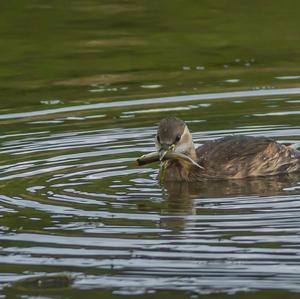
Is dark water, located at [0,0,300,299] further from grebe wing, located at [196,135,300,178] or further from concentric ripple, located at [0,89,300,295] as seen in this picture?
grebe wing, located at [196,135,300,178]

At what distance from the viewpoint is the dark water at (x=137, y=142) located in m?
8.88

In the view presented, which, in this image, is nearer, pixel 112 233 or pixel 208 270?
pixel 208 270

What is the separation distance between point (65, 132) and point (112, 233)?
→ 4133 millimetres

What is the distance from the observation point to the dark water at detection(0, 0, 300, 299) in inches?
349

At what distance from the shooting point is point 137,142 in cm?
1340

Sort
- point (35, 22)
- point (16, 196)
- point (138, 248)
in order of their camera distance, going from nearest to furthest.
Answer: point (138, 248) < point (16, 196) < point (35, 22)

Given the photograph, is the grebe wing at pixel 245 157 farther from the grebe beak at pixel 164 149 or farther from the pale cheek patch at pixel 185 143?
the grebe beak at pixel 164 149

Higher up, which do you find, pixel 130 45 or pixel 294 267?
pixel 130 45

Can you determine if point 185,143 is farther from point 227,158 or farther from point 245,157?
point 245,157

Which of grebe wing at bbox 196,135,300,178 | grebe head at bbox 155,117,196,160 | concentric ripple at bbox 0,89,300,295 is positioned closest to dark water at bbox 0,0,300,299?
concentric ripple at bbox 0,89,300,295

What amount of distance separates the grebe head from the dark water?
13.7 inches

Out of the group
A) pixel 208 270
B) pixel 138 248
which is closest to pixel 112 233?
pixel 138 248

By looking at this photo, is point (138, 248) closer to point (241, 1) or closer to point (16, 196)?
point (16, 196)

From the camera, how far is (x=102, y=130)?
545 inches
